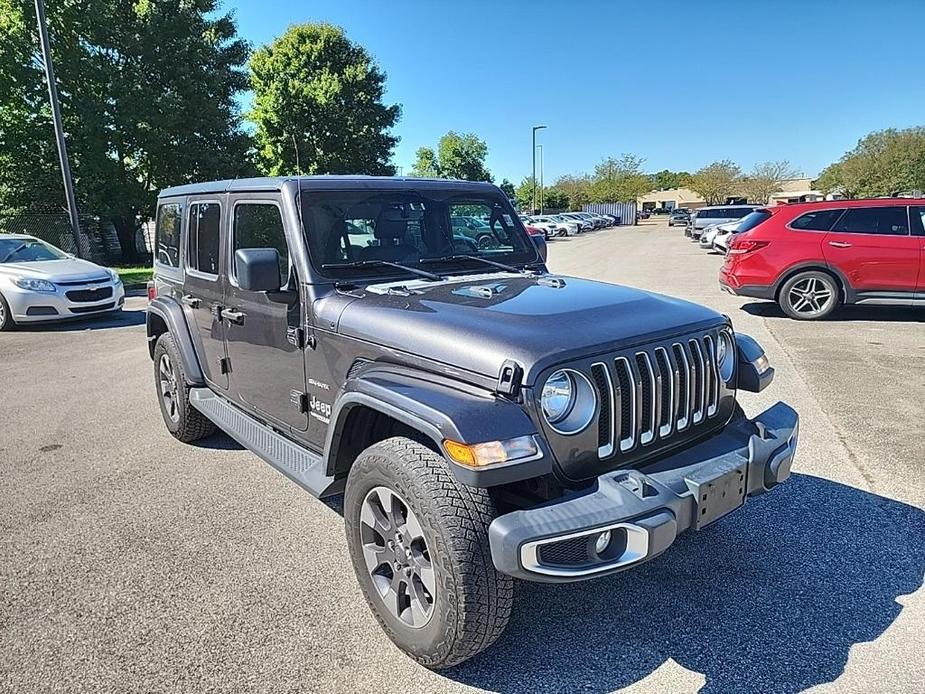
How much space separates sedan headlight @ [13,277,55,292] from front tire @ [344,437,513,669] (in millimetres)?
9352

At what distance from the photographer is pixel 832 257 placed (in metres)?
9.20

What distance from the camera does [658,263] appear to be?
64.6ft

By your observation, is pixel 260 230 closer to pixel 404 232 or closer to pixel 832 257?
pixel 404 232

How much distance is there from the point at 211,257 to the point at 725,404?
3270 mm

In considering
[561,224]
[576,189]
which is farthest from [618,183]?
[561,224]

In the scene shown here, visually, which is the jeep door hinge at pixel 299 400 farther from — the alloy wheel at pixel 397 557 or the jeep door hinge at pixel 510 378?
the jeep door hinge at pixel 510 378

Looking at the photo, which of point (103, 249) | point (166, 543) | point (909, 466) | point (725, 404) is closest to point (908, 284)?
point (909, 466)

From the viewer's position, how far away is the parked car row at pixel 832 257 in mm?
8852

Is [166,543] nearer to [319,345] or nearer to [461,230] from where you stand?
[319,345]

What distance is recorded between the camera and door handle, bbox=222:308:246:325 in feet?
12.6

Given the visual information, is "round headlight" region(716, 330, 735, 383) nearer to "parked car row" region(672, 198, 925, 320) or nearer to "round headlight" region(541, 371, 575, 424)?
"round headlight" region(541, 371, 575, 424)

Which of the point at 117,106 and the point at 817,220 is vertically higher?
the point at 117,106

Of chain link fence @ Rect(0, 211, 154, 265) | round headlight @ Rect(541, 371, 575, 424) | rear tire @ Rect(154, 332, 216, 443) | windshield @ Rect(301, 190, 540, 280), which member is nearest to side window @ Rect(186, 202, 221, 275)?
rear tire @ Rect(154, 332, 216, 443)

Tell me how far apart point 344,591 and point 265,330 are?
1483 mm
